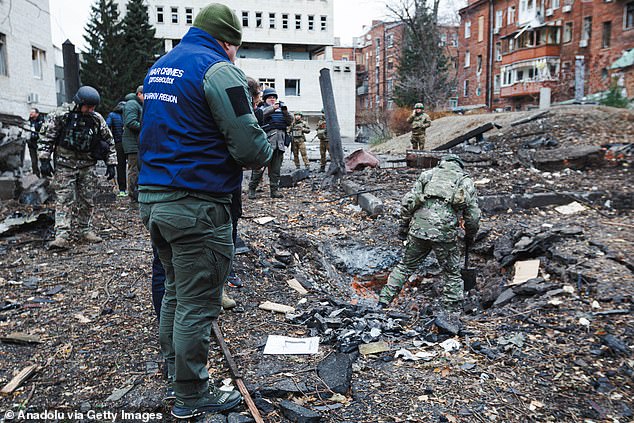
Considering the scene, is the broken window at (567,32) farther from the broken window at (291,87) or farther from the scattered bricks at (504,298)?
the scattered bricks at (504,298)

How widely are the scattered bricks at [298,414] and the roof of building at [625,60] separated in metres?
32.4

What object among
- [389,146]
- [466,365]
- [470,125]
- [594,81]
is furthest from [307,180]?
[594,81]

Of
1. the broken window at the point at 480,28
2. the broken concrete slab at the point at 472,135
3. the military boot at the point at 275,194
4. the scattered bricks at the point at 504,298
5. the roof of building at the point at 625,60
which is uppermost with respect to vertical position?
the broken window at the point at 480,28

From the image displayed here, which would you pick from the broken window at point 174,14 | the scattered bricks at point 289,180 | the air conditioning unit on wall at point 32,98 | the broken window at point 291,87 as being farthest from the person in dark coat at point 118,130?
the broken window at point 174,14

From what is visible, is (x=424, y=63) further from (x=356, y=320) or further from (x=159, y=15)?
(x=356, y=320)

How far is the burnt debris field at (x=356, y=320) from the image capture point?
10.0ft

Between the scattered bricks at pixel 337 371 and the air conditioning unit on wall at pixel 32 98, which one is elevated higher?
the air conditioning unit on wall at pixel 32 98

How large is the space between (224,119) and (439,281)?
4.73 meters

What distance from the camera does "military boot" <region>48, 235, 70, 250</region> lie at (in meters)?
6.26

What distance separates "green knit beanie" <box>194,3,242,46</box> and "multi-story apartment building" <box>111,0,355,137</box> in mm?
40574

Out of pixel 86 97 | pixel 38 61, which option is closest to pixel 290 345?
pixel 86 97

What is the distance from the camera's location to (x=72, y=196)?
639 cm

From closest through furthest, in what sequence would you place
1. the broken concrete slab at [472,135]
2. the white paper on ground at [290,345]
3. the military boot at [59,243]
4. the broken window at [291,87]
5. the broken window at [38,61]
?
the white paper on ground at [290,345] → the military boot at [59,243] → the broken concrete slab at [472,135] → the broken window at [38,61] → the broken window at [291,87]

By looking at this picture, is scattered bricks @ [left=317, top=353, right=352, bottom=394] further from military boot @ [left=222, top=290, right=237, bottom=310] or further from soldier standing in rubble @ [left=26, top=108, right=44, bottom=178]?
soldier standing in rubble @ [left=26, top=108, right=44, bottom=178]
